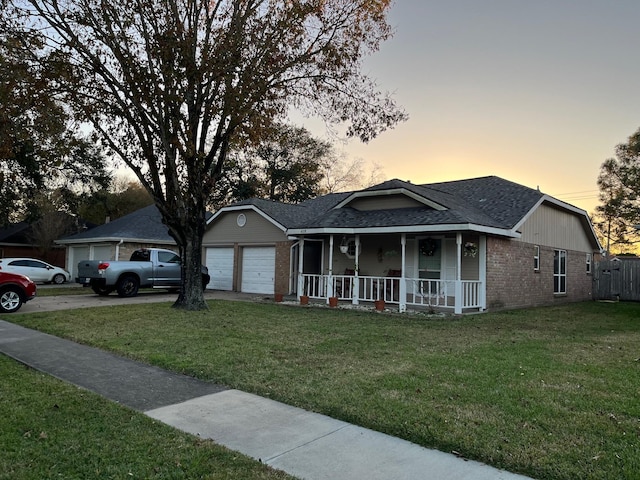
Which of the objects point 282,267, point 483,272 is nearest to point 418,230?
point 483,272

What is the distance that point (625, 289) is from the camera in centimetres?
2077

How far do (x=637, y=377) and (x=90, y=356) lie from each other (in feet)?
25.1

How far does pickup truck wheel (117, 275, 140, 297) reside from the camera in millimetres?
16266

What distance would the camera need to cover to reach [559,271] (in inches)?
716

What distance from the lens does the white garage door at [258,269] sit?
19094mm

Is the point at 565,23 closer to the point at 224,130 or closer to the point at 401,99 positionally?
the point at 401,99

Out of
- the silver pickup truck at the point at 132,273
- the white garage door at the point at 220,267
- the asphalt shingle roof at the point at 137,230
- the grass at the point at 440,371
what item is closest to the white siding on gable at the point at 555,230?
the grass at the point at 440,371

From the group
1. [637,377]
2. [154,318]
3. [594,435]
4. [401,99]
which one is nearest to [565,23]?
[401,99]

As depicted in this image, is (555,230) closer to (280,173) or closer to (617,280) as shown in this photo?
(617,280)

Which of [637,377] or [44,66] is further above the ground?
[44,66]

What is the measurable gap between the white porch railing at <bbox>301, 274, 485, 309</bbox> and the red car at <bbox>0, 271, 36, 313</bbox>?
821 centimetres

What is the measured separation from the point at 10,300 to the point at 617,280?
2380cm

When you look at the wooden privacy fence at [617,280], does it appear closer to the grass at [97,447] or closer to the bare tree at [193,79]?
the bare tree at [193,79]

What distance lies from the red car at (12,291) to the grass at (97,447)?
8.39m
